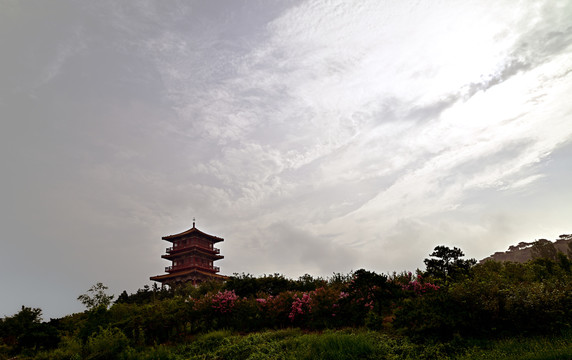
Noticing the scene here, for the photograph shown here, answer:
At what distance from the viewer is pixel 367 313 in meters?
11.1

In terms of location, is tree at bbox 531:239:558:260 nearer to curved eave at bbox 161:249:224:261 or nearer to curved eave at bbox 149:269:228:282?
curved eave at bbox 149:269:228:282

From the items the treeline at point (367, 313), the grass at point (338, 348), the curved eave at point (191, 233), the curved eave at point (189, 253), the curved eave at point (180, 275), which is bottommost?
the grass at point (338, 348)

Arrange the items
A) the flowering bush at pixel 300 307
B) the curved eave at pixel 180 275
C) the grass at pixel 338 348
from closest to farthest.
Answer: the grass at pixel 338 348
the flowering bush at pixel 300 307
the curved eave at pixel 180 275

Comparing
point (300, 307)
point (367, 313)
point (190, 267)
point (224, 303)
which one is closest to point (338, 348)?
point (367, 313)

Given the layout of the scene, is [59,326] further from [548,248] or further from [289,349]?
[548,248]

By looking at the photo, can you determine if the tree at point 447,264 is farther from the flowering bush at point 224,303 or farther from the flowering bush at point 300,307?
the flowering bush at point 224,303

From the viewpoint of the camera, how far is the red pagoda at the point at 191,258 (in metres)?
50.0

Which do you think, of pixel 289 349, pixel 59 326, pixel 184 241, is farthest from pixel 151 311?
pixel 184 241

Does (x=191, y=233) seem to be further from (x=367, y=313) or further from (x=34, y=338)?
(x=367, y=313)

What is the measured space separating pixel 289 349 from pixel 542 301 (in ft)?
20.1

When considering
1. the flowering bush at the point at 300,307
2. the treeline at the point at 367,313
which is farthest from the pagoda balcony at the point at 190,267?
the flowering bush at the point at 300,307

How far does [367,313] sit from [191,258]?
1756 inches

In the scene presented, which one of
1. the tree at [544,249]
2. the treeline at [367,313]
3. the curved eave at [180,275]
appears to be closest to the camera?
the treeline at [367,313]

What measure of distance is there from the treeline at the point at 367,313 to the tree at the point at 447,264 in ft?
0.12
